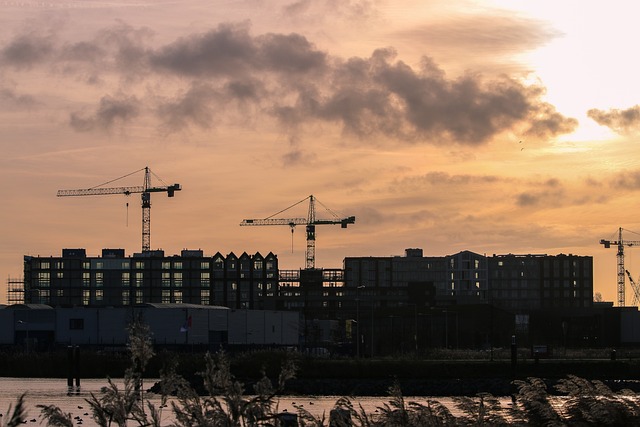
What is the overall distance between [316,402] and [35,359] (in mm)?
53617

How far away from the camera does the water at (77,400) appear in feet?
221

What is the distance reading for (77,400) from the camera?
271 ft

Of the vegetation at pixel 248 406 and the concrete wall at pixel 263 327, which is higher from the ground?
the vegetation at pixel 248 406

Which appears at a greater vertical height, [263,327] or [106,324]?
[106,324]

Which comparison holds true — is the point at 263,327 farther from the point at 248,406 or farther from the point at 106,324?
the point at 248,406

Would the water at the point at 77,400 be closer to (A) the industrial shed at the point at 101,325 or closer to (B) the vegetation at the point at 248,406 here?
(B) the vegetation at the point at 248,406

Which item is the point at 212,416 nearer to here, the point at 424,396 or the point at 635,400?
the point at 635,400

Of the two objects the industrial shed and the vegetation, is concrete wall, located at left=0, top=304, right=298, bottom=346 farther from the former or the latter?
the vegetation

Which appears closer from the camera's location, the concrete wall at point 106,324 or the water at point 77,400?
the water at point 77,400

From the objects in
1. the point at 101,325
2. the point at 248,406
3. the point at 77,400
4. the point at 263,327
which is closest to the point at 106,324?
the point at 101,325

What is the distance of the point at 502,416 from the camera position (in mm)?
23297

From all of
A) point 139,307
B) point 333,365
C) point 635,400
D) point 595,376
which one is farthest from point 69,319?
point 635,400

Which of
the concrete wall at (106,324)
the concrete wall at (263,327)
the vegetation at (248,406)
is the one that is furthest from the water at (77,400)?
the concrete wall at (263,327)

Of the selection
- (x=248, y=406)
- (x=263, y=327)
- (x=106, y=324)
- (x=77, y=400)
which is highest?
(x=248, y=406)
